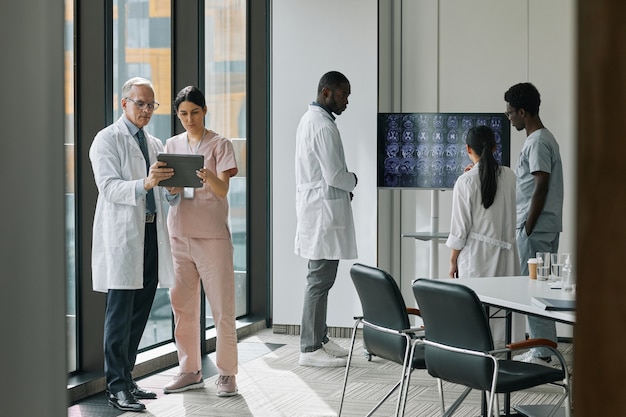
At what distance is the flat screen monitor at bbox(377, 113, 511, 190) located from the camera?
6238mm

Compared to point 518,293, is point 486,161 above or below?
above

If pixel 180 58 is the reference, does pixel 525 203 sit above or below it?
below

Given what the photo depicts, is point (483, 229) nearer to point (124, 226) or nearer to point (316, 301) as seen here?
point (316, 301)

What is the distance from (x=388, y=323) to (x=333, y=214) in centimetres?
201

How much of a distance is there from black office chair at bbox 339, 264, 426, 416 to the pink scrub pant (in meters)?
1.15

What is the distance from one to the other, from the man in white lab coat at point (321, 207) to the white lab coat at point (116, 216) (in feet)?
5.14

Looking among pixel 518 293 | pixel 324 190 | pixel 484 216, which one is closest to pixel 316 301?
Result: pixel 324 190

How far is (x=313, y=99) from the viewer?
7020mm

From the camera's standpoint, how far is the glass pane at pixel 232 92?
22.7 ft
